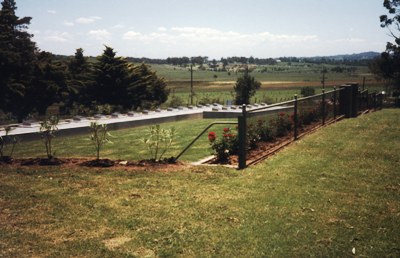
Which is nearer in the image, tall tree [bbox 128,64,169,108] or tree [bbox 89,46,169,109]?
tree [bbox 89,46,169,109]

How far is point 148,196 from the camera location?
7.38 meters

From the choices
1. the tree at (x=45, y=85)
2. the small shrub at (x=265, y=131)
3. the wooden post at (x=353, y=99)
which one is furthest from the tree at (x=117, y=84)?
the small shrub at (x=265, y=131)

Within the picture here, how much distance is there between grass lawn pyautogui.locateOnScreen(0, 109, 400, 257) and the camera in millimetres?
5113

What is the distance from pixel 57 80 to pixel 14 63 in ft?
15.8

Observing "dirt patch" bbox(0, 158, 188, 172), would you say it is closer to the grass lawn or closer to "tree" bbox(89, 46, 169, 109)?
the grass lawn

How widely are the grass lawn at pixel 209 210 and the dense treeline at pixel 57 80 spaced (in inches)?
1013

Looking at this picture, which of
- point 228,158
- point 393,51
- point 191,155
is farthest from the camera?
point 393,51

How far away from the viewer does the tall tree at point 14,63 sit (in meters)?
31.2

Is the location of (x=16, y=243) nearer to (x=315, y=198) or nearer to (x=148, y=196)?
(x=148, y=196)

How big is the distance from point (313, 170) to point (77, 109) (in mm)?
34414

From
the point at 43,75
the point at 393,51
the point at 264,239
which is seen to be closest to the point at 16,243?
the point at 264,239

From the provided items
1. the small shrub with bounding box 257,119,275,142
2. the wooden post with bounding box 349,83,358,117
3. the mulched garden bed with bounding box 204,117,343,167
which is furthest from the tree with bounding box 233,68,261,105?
the small shrub with bounding box 257,119,275,142

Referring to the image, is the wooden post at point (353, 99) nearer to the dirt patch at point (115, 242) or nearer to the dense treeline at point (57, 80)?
the dirt patch at point (115, 242)

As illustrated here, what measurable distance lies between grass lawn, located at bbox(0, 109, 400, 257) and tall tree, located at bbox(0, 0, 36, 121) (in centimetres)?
2455
